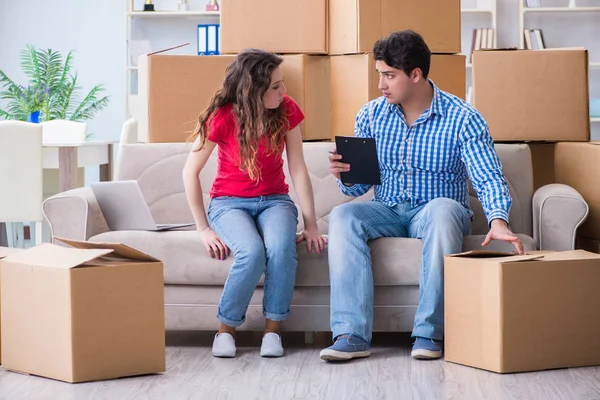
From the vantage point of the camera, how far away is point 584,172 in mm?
2967

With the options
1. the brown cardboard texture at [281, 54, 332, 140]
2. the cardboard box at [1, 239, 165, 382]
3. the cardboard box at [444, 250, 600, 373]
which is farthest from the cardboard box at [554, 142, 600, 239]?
the cardboard box at [1, 239, 165, 382]

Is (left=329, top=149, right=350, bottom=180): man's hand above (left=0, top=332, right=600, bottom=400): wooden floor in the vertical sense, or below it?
above

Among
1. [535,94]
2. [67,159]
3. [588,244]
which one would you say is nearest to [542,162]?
[535,94]

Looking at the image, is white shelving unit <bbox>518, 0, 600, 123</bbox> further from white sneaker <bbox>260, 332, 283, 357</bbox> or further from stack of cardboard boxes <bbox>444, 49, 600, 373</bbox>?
white sneaker <bbox>260, 332, 283, 357</bbox>

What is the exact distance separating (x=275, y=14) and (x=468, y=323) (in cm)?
137

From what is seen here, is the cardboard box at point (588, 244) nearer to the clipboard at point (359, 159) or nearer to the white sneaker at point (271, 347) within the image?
the clipboard at point (359, 159)

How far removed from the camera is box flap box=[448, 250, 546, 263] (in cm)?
227

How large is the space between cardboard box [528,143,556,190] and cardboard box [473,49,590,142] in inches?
5.1

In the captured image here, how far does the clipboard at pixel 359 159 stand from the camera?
2.67 metres

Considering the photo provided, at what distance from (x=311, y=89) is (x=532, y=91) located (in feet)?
2.52

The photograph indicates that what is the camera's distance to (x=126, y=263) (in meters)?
2.23

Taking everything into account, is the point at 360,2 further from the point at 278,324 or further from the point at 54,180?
the point at 54,180

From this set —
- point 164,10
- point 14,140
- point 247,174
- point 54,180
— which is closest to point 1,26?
point 164,10

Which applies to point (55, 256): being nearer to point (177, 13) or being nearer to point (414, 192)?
point (414, 192)
